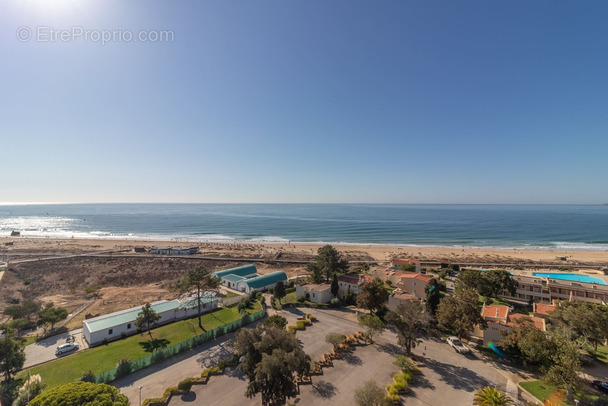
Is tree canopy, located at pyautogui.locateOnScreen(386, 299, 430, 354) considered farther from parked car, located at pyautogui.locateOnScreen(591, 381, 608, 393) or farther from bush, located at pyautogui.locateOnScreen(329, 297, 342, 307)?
bush, located at pyautogui.locateOnScreen(329, 297, 342, 307)

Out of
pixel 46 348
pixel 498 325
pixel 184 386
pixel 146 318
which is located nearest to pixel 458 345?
pixel 498 325

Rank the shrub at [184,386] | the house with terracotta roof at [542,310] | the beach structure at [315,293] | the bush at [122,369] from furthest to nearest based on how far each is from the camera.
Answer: the beach structure at [315,293] → the house with terracotta roof at [542,310] → the bush at [122,369] → the shrub at [184,386]

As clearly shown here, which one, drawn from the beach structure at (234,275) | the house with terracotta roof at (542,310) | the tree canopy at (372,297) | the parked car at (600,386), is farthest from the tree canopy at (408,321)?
the beach structure at (234,275)

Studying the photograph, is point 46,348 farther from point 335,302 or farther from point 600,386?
point 600,386

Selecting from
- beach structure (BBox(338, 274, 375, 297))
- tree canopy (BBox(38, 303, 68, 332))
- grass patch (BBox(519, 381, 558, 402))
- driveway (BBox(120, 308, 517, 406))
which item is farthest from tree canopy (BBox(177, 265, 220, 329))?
grass patch (BBox(519, 381, 558, 402))

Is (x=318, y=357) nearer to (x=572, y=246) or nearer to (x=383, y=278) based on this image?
(x=383, y=278)

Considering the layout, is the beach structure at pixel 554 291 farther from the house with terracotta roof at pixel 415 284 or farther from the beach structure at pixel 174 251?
the beach structure at pixel 174 251
